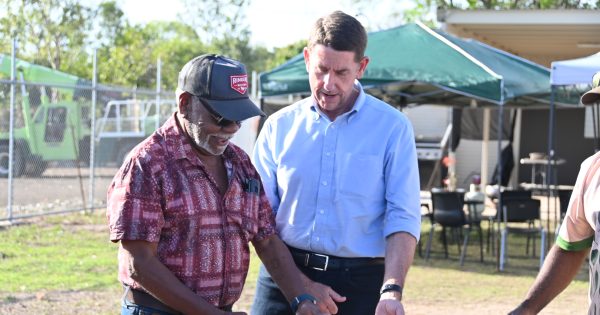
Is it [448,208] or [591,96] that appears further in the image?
[448,208]

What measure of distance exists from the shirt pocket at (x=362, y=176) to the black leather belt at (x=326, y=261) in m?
0.27

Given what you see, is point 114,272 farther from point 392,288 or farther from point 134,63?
point 134,63

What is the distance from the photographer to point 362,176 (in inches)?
146

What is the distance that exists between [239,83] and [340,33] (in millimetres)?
558

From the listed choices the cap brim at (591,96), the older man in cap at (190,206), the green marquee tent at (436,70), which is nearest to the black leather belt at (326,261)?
the older man in cap at (190,206)

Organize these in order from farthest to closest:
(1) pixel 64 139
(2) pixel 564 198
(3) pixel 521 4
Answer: (3) pixel 521 4
(1) pixel 64 139
(2) pixel 564 198

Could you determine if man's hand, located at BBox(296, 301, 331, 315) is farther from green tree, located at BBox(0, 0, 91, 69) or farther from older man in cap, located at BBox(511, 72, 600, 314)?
green tree, located at BBox(0, 0, 91, 69)

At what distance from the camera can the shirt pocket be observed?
146 inches

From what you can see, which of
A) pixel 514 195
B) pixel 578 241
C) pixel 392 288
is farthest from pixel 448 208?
pixel 392 288

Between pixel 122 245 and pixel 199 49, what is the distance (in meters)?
48.5

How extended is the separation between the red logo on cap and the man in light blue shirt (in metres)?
0.49

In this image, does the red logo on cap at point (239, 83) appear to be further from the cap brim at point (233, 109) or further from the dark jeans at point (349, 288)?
the dark jeans at point (349, 288)

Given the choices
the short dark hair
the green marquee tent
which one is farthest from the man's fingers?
the green marquee tent

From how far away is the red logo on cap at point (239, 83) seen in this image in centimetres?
309
